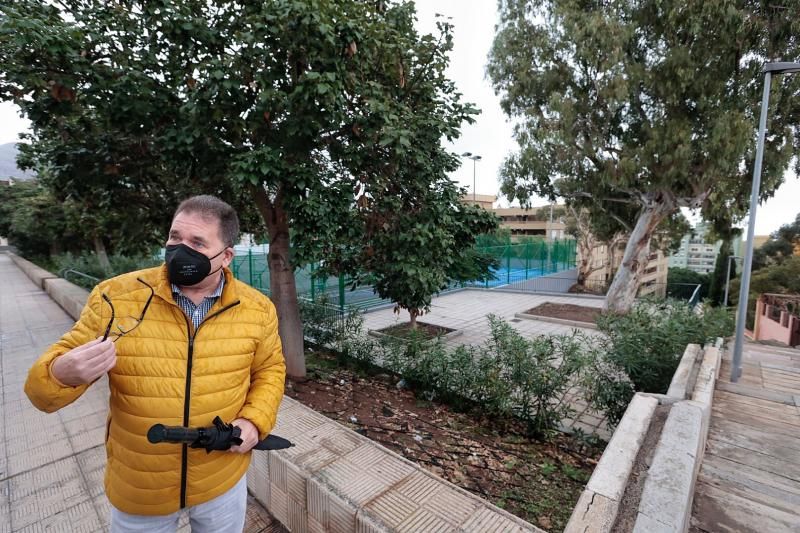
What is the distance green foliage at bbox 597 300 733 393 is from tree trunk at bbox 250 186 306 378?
12.0 ft

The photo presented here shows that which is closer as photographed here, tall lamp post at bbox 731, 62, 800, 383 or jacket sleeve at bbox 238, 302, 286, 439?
jacket sleeve at bbox 238, 302, 286, 439

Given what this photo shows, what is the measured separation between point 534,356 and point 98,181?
526cm

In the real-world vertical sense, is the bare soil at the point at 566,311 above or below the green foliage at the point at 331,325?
below

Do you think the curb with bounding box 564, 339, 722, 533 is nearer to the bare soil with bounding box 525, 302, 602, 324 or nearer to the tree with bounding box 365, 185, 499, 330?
the tree with bounding box 365, 185, 499, 330

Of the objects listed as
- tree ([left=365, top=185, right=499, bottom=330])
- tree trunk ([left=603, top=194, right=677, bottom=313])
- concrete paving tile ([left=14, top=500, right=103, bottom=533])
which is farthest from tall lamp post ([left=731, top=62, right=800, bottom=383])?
tree trunk ([left=603, top=194, right=677, bottom=313])

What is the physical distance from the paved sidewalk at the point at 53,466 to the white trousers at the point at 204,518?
827mm

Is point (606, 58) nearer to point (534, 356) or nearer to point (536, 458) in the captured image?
point (534, 356)

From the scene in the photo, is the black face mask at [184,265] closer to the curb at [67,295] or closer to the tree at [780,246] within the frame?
the curb at [67,295]

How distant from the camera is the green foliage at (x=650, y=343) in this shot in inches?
154

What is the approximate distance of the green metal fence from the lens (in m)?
9.18

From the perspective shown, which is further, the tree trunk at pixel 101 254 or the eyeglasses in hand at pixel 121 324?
the tree trunk at pixel 101 254

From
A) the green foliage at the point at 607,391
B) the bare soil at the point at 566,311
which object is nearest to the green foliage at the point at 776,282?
the bare soil at the point at 566,311

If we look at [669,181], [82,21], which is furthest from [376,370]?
[669,181]

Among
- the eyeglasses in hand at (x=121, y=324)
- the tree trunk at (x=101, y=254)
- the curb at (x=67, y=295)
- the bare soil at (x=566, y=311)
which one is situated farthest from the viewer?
the tree trunk at (x=101, y=254)
